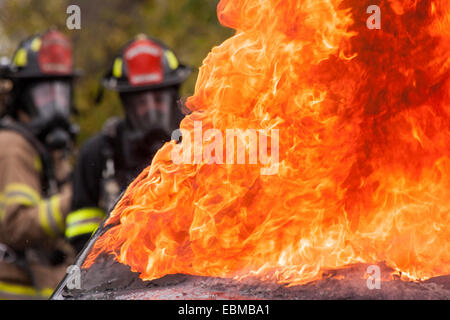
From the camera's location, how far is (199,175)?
2752 millimetres

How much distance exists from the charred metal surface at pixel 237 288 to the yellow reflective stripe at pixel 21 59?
13.5 feet

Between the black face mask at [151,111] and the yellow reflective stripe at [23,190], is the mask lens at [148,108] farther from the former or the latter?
the yellow reflective stripe at [23,190]

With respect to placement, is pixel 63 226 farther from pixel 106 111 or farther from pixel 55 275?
pixel 106 111

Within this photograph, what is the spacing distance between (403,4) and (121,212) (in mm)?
1327

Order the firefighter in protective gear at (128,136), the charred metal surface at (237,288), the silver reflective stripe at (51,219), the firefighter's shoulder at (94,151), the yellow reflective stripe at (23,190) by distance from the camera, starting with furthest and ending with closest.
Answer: the silver reflective stripe at (51,219) < the yellow reflective stripe at (23,190) < the firefighter's shoulder at (94,151) < the firefighter in protective gear at (128,136) < the charred metal surface at (237,288)

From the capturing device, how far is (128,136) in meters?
4.94

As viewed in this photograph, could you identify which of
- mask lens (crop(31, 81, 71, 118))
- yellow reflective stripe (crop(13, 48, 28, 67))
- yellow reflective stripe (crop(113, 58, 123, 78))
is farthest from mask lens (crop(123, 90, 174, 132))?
yellow reflective stripe (crop(13, 48, 28, 67))

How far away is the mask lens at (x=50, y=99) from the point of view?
6.19 meters

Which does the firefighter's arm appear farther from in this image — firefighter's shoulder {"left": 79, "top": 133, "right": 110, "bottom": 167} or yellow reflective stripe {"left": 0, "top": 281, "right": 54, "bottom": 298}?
firefighter's shoulder {"left": 79, "top": 133, "right": 110, "bottom": 167}

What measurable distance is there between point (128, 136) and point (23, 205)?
37.0 inches

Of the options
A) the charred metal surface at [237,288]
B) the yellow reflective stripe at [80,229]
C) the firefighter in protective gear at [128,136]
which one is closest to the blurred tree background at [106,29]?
the firefighter in protective gear at [128,136]

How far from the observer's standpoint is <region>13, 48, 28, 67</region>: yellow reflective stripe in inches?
250

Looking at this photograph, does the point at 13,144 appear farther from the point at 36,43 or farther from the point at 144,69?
the point at 36,43
